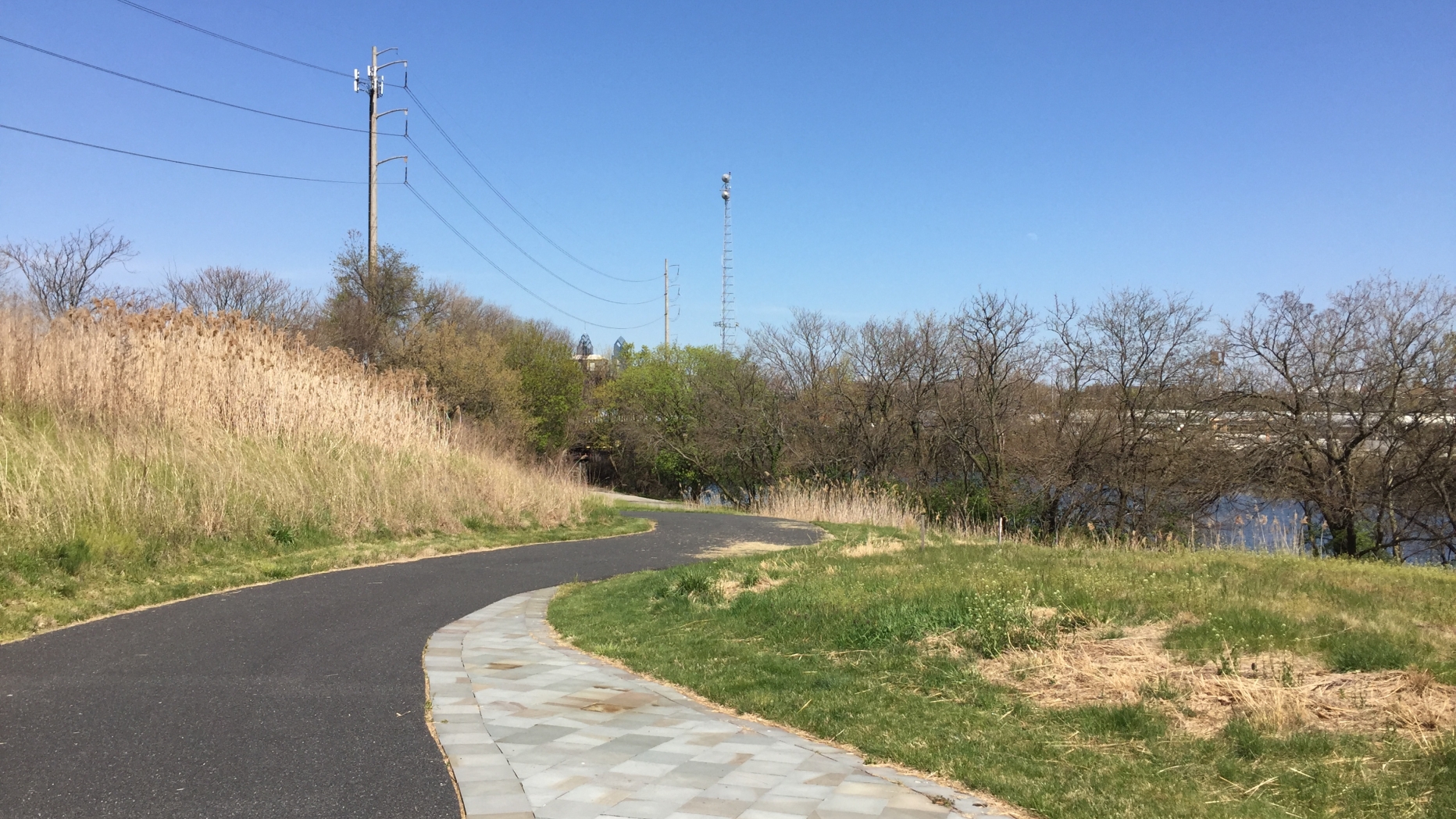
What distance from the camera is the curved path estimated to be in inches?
170

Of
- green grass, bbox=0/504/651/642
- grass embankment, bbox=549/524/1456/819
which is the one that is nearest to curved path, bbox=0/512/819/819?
green grass, bbox=0/504/651/642

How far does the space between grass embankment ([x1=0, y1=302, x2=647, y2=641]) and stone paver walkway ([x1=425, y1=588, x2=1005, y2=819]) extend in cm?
470

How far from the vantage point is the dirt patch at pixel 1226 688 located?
4734mm

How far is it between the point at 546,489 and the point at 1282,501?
20.9 metres

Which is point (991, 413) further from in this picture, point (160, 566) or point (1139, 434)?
point (160, 566)

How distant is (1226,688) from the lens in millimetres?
5277

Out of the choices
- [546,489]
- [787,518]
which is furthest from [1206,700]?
[787,518]

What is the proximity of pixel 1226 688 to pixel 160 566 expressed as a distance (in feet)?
34.4

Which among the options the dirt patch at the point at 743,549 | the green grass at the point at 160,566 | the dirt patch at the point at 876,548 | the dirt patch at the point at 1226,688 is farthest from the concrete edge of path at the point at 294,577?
the dirt patch at the point at 1226,688

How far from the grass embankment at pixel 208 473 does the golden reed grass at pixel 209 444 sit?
3 cm

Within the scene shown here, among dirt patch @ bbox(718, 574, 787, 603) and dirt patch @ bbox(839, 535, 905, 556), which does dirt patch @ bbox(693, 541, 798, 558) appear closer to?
dirt patch @ bbox(839, 535, 905, 556)

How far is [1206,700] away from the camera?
17.1 feet

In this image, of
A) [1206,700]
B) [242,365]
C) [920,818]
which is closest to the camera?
[920,818]

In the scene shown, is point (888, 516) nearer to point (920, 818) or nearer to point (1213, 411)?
point (1213, 411)
